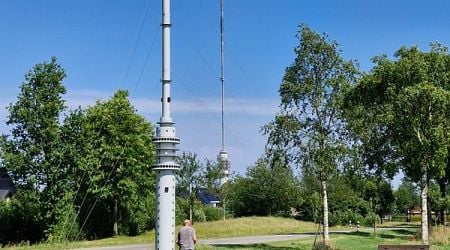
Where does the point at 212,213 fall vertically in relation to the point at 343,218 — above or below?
above

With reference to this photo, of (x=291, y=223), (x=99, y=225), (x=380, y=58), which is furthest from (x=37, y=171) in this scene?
(x=291, y=223)

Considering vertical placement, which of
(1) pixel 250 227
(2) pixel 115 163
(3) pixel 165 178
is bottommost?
(1) pixel 250 227

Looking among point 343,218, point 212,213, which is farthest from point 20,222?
point 343,218

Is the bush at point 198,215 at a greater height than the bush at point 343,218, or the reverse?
the bush at point 198,215

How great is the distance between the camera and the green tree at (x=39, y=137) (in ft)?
145

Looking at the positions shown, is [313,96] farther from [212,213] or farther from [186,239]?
[212,213]

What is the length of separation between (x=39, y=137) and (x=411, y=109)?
26118mm

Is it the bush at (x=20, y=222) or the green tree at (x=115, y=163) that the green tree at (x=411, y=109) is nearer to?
the green tree at (x=115, y=163)

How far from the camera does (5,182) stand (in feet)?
208

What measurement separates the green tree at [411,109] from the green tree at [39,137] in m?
22.3

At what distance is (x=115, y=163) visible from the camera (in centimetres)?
4541

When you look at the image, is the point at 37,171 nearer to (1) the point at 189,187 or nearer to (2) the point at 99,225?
(2) the point at 99,225

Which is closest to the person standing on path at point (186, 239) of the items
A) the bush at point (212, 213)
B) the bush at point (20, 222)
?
the bush at point (20, 222)

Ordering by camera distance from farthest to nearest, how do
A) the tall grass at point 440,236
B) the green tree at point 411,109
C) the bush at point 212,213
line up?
the bush at point 212,213 < the tall grass at point 440,236 < the green tree at point 411,109
